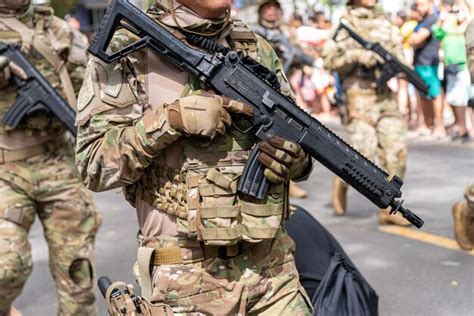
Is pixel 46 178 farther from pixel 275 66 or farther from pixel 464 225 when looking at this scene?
pixel 464 225

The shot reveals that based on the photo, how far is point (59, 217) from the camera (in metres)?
3.54

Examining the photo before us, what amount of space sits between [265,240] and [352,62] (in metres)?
3.87

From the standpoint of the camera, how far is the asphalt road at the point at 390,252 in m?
4.42

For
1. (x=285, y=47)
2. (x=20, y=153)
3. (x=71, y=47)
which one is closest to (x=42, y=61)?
(x=71, y=47)

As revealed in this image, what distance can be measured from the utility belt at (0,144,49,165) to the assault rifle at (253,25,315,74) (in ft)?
11.7

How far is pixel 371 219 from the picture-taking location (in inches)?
243

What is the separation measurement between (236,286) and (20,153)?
1645 millimetres

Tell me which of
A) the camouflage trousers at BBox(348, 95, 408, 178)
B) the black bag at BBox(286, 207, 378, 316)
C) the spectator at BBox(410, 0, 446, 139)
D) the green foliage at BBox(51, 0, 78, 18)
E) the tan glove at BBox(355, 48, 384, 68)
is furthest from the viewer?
the green foliage at BBox(51, 0, 78, 18)

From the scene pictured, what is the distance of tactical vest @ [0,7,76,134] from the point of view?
11.3ft

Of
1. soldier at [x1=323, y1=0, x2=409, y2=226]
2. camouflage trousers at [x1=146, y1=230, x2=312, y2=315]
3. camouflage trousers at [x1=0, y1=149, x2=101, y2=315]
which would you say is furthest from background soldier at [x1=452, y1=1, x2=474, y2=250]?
camouflage trousers at [x1=146, y1=230, x2=312, y2=315]

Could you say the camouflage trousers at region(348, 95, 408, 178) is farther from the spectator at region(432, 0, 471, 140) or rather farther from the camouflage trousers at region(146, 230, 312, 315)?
the spectator at region(432, 0, 471, 140)

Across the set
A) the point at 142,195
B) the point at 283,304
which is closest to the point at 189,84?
the point at 142,195

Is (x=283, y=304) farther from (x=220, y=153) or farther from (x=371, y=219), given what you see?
(x=371, y=219)

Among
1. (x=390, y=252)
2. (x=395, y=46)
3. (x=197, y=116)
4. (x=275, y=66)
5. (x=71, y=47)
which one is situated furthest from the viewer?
(x=395, y=46)
